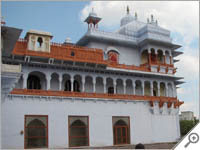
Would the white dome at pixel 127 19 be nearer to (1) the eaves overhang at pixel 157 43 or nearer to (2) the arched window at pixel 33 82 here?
(1) the eaves overhang at pixel 157 43

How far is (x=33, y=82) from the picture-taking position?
25734 mm

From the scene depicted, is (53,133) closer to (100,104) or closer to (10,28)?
(100,104)

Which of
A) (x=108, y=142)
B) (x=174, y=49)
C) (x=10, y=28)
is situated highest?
(x=174, y=49)

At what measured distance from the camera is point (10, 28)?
15.6 m

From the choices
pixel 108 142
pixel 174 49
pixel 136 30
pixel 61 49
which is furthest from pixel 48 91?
pixel 174 49

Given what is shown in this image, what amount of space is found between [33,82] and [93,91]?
20.2 feet

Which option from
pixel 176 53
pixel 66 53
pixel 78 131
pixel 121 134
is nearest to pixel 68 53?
pixel 66 53

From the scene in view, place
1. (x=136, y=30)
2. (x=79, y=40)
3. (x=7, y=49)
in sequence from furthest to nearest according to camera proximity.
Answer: (x=136, y=30) → (x=79, y=40) → (x=7, y=49)

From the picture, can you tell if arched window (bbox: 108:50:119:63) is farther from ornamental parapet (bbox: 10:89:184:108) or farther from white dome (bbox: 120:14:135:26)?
white dome (bbox: 120:14:135:26)

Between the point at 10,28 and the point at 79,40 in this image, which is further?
the point at 79,40

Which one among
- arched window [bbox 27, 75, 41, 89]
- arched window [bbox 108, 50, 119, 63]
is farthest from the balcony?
arched window [bbox 108, 50, 119, 63]

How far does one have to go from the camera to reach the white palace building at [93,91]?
22891mm

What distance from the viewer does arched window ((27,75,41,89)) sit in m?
25.6

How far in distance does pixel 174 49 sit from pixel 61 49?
1690 cm
